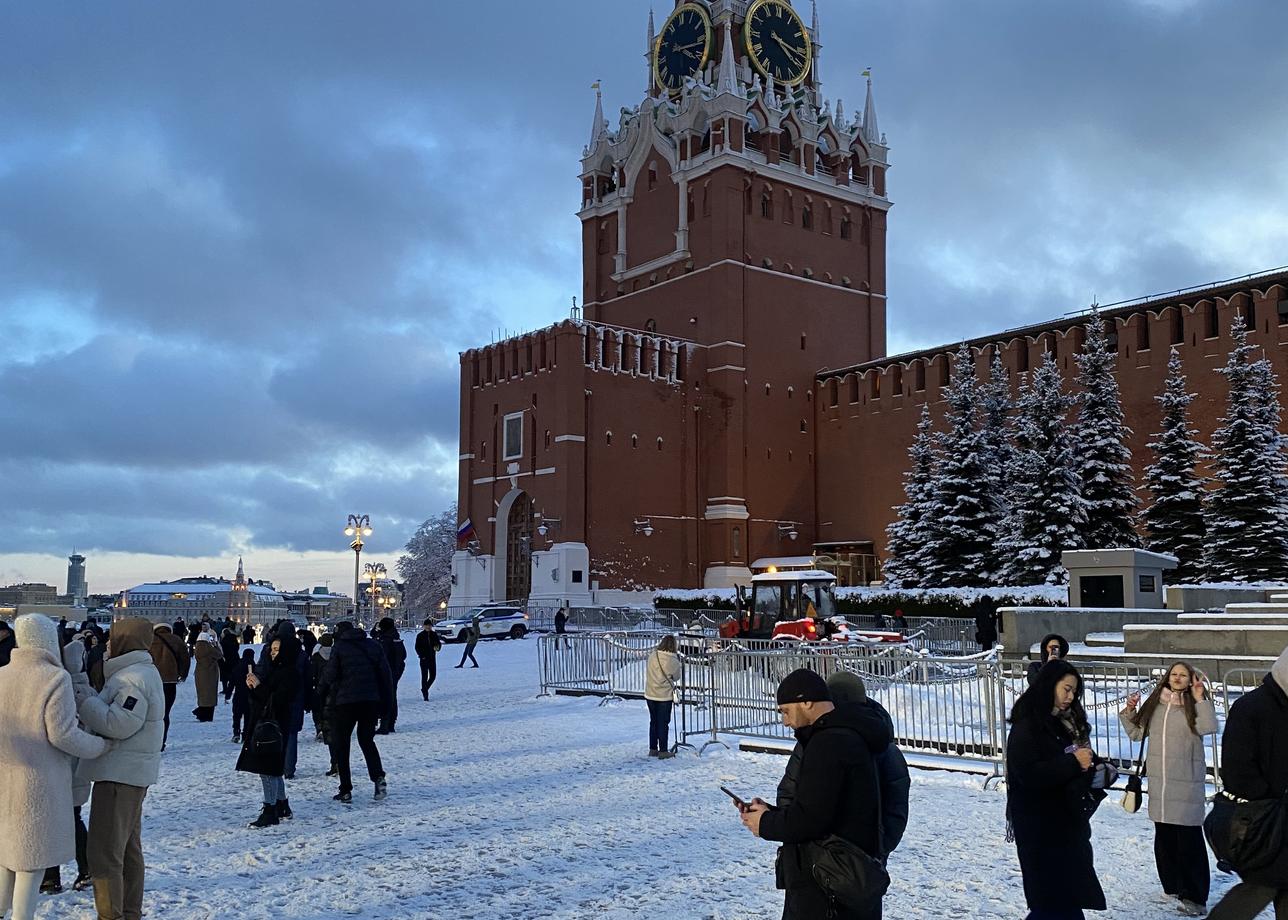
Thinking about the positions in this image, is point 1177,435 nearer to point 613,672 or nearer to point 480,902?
point 613,672

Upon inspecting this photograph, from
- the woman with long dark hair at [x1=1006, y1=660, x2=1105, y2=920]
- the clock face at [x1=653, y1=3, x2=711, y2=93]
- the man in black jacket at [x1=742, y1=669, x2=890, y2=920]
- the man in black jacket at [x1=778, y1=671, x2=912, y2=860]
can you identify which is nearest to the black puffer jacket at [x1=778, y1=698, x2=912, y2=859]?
the man in black jacket at [x1=778, y1=671, x2=912, y2=860]

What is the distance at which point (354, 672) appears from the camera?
9.45m

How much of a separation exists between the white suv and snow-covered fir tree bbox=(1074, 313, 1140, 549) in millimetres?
17640

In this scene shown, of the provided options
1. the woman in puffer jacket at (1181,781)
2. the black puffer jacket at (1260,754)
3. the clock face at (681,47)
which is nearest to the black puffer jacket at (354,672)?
the woman in puffer jacket at (1181,781)

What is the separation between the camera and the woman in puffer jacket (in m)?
6.32

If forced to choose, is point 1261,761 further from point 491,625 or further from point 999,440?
point 491,625

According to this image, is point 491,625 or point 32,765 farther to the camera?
point 491,625

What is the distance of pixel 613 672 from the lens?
760 inches

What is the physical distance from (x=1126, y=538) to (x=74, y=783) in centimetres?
2980

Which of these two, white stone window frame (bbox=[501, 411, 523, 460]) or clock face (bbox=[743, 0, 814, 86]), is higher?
clock face (bbox=[743, 0, 814, 86])

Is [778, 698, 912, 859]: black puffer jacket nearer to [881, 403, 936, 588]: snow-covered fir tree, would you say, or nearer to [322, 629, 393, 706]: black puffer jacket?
[322, 629, 393, 706]: black puffer jacket

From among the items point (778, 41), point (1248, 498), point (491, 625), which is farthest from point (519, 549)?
point (1248, 498)

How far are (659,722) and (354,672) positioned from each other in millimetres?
3827

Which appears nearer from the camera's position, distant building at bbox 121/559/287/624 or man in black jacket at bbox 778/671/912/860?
man in black jacket at bbox 778/671/912/860
